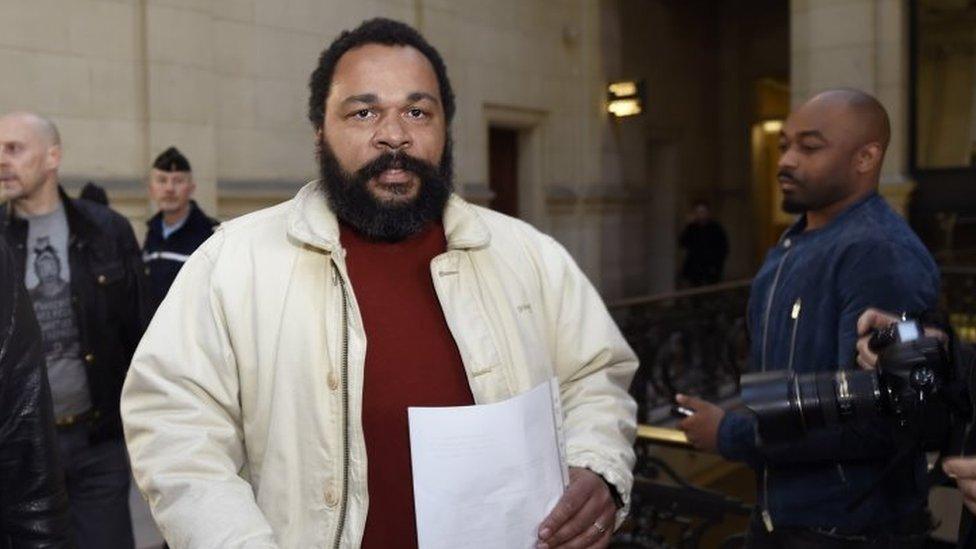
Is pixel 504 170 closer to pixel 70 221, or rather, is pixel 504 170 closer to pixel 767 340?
pixel 70 221

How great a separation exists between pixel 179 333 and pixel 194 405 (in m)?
0.14

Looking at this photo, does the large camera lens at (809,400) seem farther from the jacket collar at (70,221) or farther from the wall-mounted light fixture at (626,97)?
the wall-mounted light fixture at (626,97)

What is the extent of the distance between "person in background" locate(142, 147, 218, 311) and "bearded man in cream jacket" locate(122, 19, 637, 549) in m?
3.48

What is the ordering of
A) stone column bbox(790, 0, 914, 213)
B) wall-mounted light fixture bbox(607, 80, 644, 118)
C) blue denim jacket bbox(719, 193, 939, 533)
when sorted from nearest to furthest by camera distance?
blue denim jacket bbox(719, 193, 939, 533), stone column bbox(790, 0, 914, 213), wall-mounted light fixture bbox(607, 80, 644, 118)

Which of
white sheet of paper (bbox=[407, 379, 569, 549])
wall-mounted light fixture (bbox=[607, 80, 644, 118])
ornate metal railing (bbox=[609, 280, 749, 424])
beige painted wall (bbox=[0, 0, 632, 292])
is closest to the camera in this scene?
white sheet of paper (bbox=[407, 379, 569, 549])

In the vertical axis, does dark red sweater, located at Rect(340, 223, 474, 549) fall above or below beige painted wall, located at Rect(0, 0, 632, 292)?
below

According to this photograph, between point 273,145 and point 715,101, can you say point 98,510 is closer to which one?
point 273,145

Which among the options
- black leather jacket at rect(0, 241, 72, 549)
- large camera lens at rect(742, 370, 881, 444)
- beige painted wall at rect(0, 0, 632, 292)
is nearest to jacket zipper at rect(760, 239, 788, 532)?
large camera lens at rect(742, 370, 881, 444)

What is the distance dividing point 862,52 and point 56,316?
898cm

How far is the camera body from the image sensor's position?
194cm

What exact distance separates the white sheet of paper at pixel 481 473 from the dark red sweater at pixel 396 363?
4.2 inches

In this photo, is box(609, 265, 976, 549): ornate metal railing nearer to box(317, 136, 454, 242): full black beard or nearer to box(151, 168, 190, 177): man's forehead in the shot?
box(151, 168, 190, 177): man's forehead

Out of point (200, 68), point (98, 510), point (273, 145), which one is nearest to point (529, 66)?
point (273, 145)

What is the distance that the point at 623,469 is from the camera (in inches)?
76.4
